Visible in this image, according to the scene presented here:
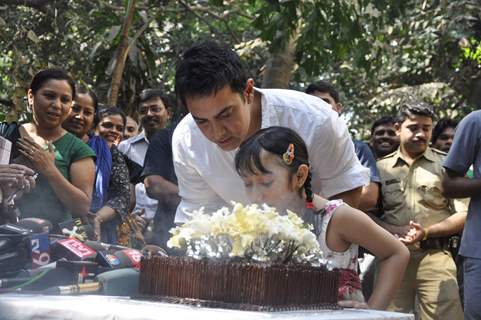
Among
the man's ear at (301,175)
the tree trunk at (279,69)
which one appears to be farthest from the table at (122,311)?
the tree trunk at (279,69)

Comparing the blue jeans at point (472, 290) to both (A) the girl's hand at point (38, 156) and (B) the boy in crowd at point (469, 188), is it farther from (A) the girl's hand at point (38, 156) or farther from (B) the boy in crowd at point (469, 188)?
(A) the girl's hand at point (38, 156)

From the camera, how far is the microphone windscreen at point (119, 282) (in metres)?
3.24

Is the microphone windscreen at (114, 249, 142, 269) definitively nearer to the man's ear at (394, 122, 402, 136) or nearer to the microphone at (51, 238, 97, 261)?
the microphone at (51, 238, 97, 261)

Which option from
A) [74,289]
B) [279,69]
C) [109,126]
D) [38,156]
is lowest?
[74,289]

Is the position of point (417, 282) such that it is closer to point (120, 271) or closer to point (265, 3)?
point (265, 3)

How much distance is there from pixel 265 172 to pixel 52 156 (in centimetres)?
210

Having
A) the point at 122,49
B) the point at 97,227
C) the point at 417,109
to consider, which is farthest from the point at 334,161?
the point at 122,49

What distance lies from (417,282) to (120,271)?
11.7ft

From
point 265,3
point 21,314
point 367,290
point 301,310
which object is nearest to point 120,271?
point 21,314

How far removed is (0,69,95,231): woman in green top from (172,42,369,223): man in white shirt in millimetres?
1212

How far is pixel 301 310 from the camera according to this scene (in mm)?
2732

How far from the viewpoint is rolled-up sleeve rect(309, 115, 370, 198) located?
13.2ft

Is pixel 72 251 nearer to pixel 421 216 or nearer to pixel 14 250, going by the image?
pixel 14 250

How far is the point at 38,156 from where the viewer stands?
517 cm
